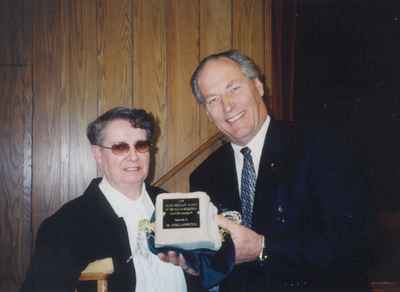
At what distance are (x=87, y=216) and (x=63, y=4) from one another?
2.44 meters

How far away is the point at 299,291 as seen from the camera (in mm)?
1909

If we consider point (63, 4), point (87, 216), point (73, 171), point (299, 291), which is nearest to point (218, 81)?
point (87, 216)

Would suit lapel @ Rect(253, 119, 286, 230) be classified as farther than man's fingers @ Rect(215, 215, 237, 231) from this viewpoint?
Yes

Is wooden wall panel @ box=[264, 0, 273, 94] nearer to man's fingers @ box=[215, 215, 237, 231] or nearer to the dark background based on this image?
the dark background

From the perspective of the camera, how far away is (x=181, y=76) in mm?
3670

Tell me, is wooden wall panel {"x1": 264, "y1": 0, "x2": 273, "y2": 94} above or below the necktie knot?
above

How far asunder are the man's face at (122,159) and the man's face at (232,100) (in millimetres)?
492

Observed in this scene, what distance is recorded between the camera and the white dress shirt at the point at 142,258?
206 centimetres

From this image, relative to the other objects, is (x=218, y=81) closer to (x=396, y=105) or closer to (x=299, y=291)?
(x=299, y=291)

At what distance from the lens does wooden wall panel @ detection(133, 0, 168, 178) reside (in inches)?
143

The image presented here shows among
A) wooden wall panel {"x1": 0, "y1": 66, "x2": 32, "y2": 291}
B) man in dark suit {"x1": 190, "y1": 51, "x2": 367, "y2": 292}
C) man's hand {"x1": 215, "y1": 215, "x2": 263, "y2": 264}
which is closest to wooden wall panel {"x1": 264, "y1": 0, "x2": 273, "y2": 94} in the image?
man in dark suit {"x1": 190, "y1": 51, "x2": 367, "y2": 292}

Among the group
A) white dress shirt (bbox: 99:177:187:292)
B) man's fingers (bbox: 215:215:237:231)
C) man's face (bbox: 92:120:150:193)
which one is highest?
man's face (bbox: 92:120:150:193)

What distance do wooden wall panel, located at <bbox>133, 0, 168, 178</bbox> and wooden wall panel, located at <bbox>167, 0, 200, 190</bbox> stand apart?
2.4 inches

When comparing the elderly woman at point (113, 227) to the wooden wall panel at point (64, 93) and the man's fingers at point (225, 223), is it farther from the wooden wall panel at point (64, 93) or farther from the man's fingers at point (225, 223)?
the wooden wall panel at point (64, 93)
